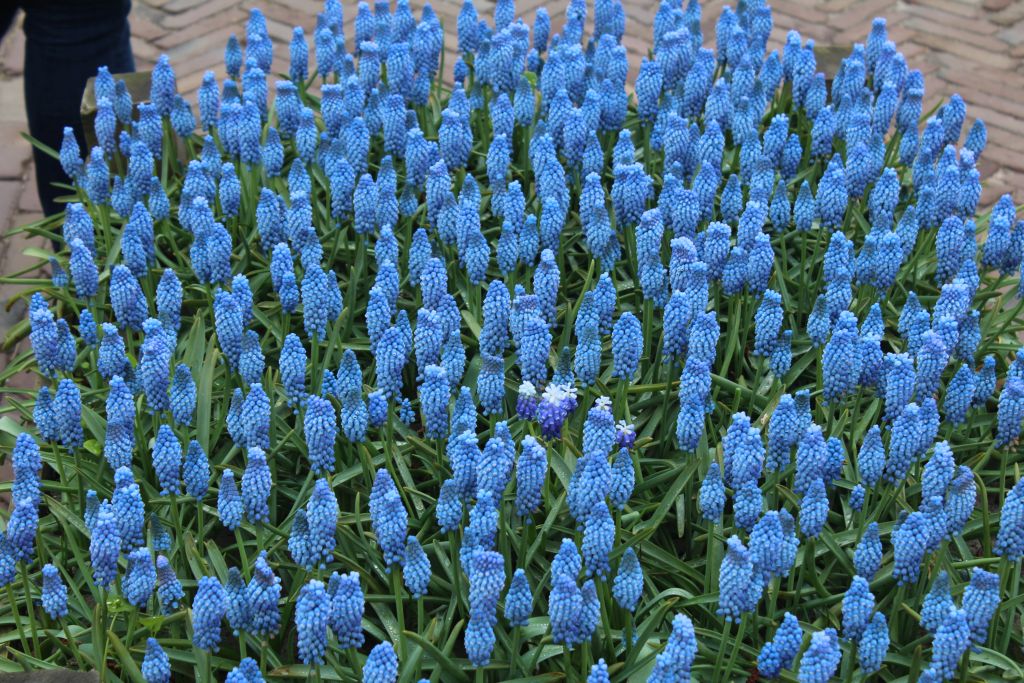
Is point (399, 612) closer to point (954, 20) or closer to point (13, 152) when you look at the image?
point (13, 152)

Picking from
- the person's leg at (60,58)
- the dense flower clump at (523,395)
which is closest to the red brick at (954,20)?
the dense flower clump at (523,395)

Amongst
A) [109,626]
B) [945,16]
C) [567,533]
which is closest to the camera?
[109,626]

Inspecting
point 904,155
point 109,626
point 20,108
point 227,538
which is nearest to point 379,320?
point 227,538

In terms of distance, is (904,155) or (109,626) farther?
(904,155)

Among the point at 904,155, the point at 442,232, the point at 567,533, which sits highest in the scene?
the point at 904,155

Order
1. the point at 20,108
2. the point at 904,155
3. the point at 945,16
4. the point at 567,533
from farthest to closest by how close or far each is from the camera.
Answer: the point at 945,16, the point at 20,108, the point at 904,155, the point at 567,533

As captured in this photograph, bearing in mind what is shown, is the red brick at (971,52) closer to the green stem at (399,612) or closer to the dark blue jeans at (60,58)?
the dark blue jeans at (60,58)

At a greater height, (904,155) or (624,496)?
(904,155)

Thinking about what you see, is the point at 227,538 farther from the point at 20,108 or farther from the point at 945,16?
the point at 945,16
